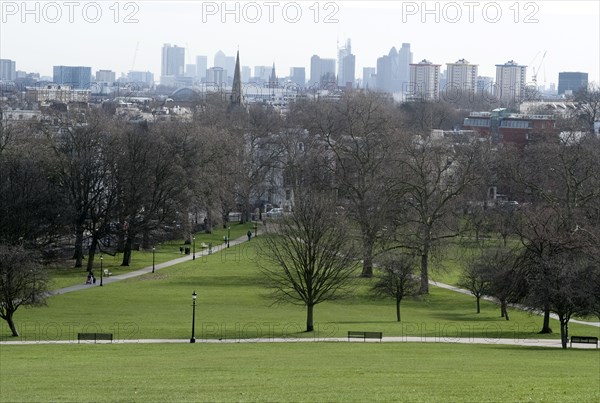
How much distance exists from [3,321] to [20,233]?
15790 millimetres

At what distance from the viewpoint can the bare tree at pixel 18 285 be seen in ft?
135

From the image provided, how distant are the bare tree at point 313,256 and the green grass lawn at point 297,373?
7.62 metres

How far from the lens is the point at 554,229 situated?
47281 millimetres

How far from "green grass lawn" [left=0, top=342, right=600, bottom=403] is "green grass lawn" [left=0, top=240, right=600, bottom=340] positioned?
435 cm

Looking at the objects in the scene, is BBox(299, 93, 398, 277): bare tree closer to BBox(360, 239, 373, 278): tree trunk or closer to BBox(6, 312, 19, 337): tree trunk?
BBox(360, 239, 373, 278): tree trunk

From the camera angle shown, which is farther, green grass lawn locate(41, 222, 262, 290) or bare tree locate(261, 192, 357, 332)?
green grass lawn locate(41, 222, 262, 290)

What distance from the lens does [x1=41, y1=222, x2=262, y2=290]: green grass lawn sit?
197 ft

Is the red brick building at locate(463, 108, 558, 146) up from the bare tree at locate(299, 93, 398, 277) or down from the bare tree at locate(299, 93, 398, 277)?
up

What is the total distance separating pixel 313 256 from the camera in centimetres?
4622

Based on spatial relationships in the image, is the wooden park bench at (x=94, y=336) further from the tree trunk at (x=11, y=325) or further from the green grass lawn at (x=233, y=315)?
the tree trunk at (x=11, y=325)

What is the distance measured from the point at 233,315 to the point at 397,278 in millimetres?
7608

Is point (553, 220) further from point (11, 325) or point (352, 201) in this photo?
point (11, 325)

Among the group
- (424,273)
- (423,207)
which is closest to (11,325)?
(424,273)

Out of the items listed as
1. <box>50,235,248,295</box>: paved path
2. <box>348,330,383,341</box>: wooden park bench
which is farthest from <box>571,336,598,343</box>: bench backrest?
<box>50,235,248,295</box>: paved path
